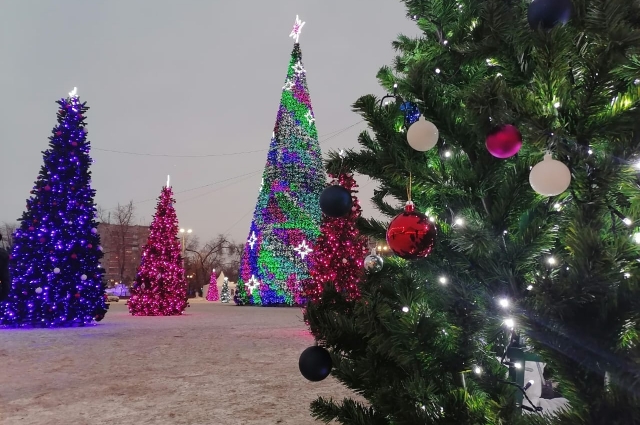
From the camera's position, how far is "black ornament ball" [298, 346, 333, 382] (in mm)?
1651

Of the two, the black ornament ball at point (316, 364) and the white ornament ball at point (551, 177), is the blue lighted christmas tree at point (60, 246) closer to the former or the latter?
the black ornament ball at point (316, 364)

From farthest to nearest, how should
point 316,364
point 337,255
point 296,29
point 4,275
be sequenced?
point 296,29, point 337,255, point 4,275, point 316,364

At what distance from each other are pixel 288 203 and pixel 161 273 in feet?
20.3

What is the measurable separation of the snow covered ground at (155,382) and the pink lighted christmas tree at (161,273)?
7099 mm

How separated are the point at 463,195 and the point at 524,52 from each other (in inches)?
20.0

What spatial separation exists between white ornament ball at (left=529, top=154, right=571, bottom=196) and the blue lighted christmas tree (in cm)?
1226

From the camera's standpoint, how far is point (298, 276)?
18516 millimetres

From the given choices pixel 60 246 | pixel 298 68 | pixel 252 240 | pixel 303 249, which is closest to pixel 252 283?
pixel 252 240

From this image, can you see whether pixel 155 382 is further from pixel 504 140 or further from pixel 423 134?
pixel 504 140

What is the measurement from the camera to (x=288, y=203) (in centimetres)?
1880

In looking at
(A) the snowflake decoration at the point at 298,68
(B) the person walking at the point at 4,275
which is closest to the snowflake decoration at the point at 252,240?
(A) the snowflake decoration at the point at 298,68

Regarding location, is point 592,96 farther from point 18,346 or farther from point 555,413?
point 18,346

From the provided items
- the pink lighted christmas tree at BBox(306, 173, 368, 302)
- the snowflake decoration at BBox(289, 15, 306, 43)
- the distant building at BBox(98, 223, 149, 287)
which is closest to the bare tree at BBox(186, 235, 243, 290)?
the distant building at BBox(98, 223, 149, 287)

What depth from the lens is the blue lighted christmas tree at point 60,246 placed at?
10.7 metres
